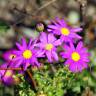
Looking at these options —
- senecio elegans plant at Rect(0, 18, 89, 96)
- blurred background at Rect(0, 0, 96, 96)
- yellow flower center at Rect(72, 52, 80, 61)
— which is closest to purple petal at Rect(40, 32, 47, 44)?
senecio elegans plant at Rect(0, 18, 89, 96)

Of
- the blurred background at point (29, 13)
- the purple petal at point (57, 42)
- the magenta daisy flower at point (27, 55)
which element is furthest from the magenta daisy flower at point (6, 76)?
the blurred background at point (29, 13)

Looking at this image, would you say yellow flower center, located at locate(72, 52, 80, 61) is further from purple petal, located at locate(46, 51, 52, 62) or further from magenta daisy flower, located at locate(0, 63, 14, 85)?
magenta daisy flower, located at locate(0, 63, 14, 85)

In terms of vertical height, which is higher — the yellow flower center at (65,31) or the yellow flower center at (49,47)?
the yellow flower center at (65,31)

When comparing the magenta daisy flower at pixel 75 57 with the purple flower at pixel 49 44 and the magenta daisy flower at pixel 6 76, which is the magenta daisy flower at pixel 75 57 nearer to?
the purple flower at pixel 49 44

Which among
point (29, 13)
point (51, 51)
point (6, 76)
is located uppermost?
point (29, 13)

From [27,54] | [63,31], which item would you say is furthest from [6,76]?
[63,31]

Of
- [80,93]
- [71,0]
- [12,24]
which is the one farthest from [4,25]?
[80,93]

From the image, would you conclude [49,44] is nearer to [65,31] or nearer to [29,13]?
[65,31]

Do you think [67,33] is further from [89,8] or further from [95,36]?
[89,8]
